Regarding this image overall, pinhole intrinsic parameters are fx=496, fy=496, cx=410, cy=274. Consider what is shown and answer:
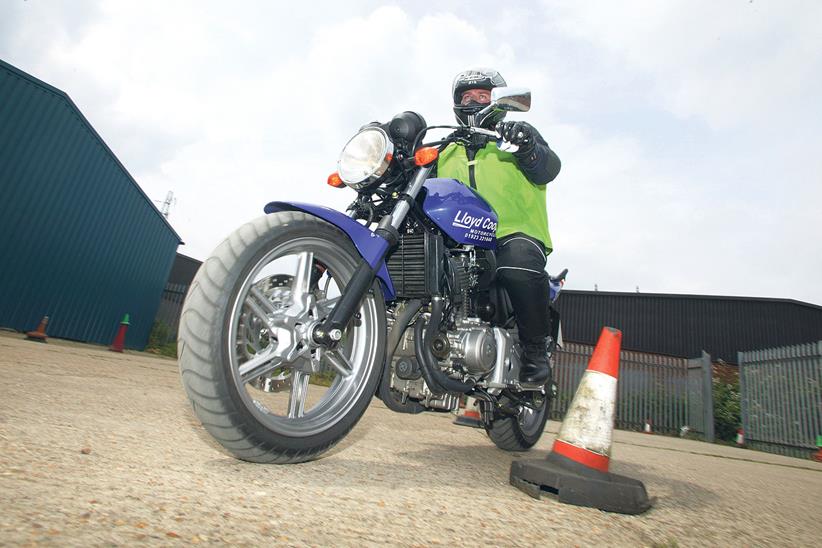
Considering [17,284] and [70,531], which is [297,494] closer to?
[70,531]

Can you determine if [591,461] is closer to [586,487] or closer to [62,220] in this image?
[586,487]

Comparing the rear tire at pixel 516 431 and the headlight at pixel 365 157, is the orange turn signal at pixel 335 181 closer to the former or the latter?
the headlight at pixel 365 157

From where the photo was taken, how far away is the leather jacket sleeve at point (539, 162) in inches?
99.7

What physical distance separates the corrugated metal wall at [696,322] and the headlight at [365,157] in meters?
18.4

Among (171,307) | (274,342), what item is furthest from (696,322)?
(274,342)

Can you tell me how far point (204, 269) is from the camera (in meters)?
1.73

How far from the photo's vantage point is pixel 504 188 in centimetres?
271

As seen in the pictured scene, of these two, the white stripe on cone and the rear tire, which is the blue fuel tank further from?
the rear tire

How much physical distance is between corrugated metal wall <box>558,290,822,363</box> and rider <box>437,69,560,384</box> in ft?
57.0

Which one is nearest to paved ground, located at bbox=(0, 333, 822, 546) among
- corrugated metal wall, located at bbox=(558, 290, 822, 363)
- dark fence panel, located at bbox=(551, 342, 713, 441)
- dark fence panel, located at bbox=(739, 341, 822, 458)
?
dark fence panel, located at bbox=(739, 341, 822, 458)

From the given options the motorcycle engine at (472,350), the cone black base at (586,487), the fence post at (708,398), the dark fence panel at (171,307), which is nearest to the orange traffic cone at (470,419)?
the motorcycle engine at (472,350)

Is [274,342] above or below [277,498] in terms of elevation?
above

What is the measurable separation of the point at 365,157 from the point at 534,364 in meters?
1.55

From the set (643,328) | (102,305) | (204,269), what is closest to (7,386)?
(204,269)
